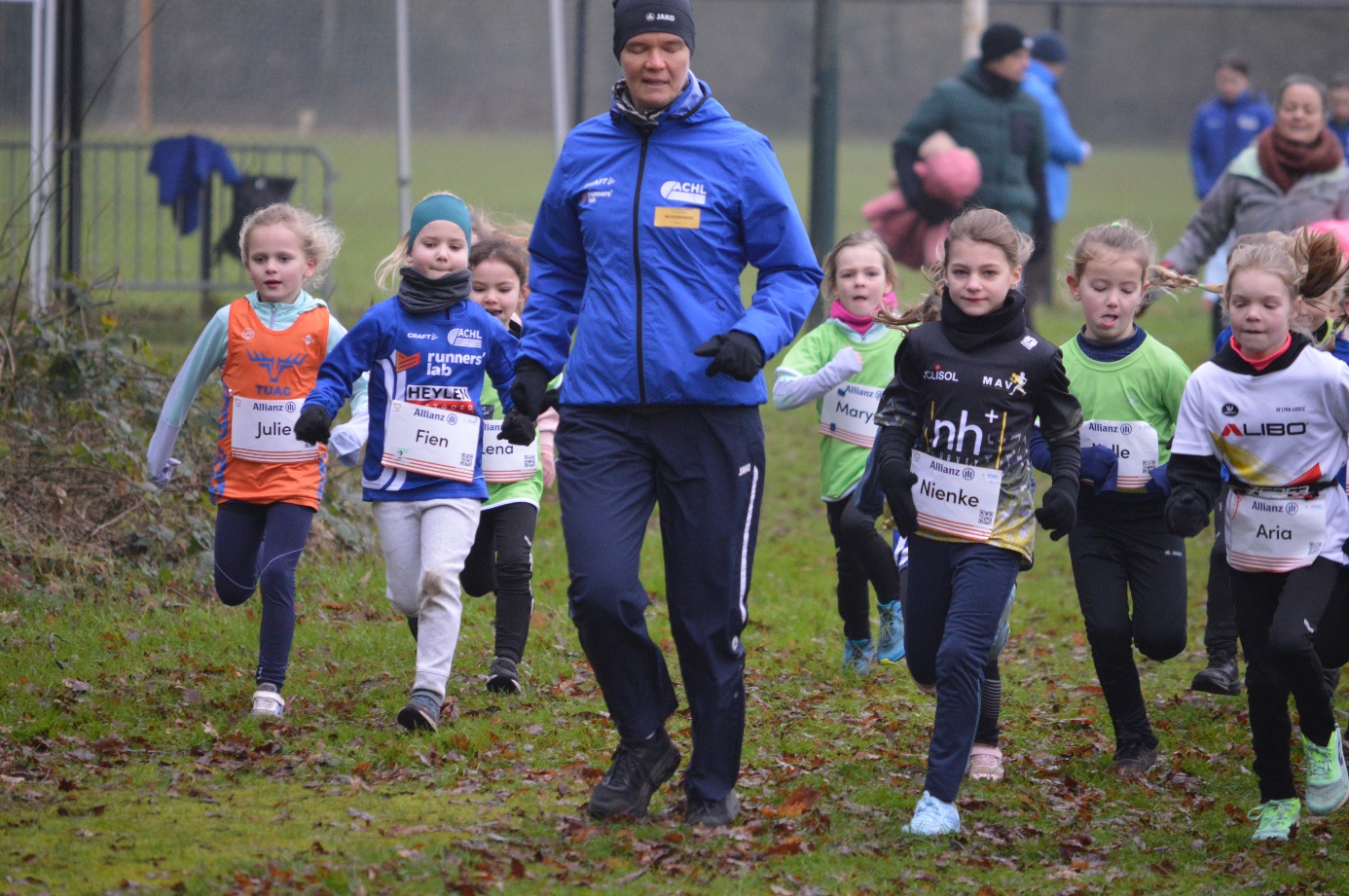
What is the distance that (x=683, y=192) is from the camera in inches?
189

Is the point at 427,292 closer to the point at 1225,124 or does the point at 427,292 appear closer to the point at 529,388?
the point at 529,388

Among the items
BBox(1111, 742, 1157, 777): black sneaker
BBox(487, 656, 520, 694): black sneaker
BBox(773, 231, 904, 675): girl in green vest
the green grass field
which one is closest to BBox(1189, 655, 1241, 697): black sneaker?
the green grass field

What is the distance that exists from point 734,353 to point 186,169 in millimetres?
10544

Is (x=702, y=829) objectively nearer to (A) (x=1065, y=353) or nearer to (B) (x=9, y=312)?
(A) (x=1065, y=353)

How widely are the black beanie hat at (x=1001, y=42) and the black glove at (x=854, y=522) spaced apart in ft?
26.0

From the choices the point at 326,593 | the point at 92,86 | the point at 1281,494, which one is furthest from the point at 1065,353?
the point at 92,86

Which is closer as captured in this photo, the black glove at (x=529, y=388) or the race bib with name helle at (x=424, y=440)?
Answer: the black glove at (x=529, y=388)

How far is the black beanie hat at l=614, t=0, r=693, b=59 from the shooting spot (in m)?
4.83

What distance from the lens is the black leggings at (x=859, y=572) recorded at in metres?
7.03

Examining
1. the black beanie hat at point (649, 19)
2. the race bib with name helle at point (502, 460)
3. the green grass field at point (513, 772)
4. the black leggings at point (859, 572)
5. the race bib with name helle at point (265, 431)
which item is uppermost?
the black beanie hat at point (649, 19)

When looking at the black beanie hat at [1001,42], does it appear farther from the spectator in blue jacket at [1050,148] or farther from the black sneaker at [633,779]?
the black sneaker at [633,779]

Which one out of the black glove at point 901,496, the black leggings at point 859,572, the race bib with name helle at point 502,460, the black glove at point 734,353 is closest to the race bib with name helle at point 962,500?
the black glove at point 901,496

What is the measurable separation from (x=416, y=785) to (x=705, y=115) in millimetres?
2380

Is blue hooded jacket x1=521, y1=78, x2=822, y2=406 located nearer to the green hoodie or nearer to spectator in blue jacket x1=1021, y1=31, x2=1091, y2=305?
the green hoodie
